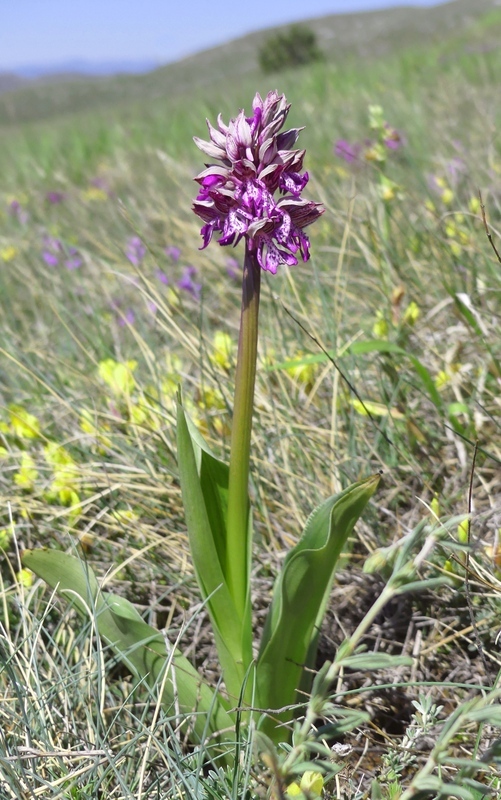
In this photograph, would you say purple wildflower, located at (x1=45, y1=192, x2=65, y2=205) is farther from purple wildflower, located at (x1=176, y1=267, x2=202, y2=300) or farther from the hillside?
the hillside

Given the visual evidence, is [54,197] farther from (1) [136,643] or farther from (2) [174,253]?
(1) [136,643]

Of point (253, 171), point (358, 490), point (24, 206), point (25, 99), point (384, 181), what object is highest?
point (25, 99)

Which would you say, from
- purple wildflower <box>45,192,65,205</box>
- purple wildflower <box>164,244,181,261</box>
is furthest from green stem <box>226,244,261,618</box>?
purple wildflower <box>45,192,65,205</box>

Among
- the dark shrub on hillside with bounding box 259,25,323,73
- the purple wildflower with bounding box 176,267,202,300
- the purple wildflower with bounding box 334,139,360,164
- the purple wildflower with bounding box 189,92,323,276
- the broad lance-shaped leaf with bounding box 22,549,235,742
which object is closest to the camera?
the purple wildflower with bounding box 189,92,323,276

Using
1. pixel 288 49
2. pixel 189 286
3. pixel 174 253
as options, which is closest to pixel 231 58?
pixel 288 49

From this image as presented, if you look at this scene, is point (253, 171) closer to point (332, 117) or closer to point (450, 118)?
point (450, 118)

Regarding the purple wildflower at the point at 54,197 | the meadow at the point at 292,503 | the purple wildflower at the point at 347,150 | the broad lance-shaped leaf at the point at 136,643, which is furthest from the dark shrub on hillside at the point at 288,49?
the broad lance-shaped leaf at the point at 136,643

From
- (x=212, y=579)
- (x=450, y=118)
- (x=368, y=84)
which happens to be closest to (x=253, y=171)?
(x=212, y=579)

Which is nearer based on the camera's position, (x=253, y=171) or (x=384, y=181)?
(x=253, y=171)
